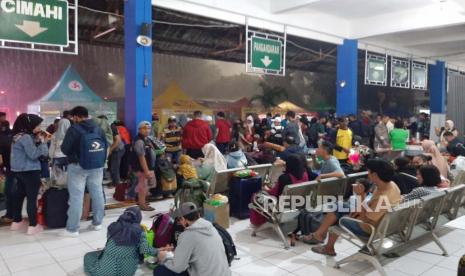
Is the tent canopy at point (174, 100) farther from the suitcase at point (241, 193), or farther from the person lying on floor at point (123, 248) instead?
the person lying on floor at point (123, 248)

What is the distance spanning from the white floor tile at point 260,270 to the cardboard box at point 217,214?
0.92 m

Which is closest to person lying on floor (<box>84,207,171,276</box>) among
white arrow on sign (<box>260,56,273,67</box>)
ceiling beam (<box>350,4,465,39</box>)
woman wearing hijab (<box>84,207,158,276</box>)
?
woman wearing hijab (<box>84,207,158,276</box>)

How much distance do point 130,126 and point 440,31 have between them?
938 centimetres

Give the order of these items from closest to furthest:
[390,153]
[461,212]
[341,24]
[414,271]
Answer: [414,271]
[461,212]
[390,153]
[341,24]

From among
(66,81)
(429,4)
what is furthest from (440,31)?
(66,81)

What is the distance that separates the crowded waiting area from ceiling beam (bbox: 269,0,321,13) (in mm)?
24

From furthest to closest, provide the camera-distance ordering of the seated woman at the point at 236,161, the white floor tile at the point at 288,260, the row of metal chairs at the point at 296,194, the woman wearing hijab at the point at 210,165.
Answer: the seated woman at the point at 236,161 → the woman wearing hijab at the point at 210,165 → the row of metal chairs at the point at 296,194 → the white floor tile at the point at 288,260

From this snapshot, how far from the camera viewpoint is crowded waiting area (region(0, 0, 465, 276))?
3.41 meters

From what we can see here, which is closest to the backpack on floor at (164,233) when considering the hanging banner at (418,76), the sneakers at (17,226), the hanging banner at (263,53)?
the sneakers at (17,226)

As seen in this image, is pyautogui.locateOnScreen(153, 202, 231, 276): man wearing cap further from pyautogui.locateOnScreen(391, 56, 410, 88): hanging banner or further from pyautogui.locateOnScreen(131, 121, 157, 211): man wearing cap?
pyautogui.locateOnScreen(391, 56, 410, 88): hanging banner

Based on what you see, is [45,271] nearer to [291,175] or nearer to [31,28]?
[291,175]

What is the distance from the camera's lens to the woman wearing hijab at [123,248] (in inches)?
120

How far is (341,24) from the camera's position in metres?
10.1

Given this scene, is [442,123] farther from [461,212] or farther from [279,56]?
[461,212]
